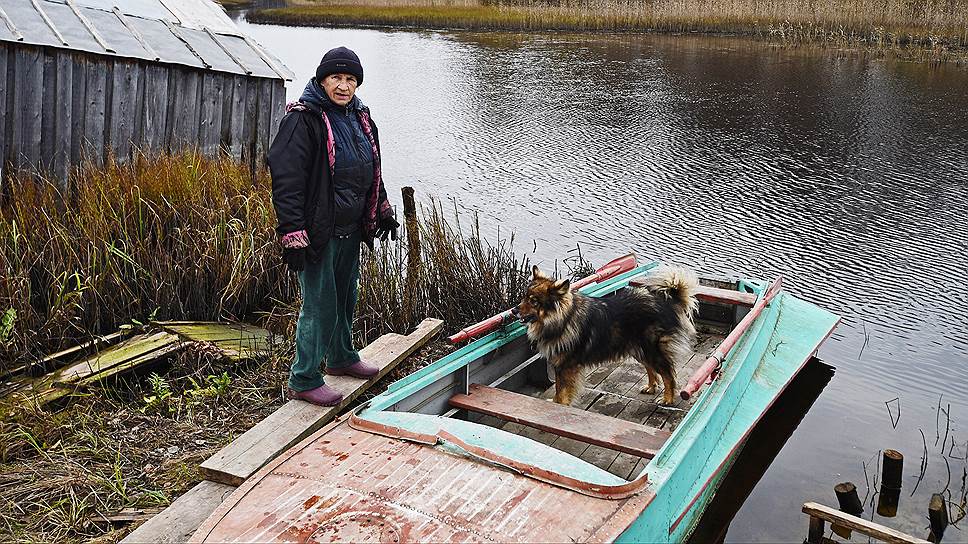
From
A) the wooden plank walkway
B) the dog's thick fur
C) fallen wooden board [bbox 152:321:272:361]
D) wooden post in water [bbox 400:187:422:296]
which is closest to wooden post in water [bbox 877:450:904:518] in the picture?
the wooden plank walkway

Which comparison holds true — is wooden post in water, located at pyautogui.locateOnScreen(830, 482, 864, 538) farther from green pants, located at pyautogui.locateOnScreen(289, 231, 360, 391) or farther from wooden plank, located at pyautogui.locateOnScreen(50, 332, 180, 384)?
wooden plank, located at pyautogui.locateOnScreen(50, 332, 180, 384)

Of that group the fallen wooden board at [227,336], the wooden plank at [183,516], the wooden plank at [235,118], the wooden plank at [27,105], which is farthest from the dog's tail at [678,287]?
the wooden plank at [27,105]

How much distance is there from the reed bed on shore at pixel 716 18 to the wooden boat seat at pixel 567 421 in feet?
80.9

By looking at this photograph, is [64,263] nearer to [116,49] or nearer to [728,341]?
[116,49]

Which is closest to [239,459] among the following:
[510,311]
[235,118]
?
[510,311]

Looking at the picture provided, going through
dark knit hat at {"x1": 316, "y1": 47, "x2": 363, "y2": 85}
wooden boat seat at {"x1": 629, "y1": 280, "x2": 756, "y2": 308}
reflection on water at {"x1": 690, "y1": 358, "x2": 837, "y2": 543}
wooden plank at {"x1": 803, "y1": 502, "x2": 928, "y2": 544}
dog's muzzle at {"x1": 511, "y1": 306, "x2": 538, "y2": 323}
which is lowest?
reflection on water at {"x1": 690, "y1": 358, "x2": 837, "y2": 543}

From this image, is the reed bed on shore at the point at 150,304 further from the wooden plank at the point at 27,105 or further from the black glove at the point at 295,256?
the black glove at the point at 295,256

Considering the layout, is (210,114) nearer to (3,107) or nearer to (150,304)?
(3,107)

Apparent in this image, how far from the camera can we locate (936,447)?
6.86 m

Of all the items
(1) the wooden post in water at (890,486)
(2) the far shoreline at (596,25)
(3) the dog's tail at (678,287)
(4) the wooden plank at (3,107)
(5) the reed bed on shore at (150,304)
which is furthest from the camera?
(2) the far shoreline at (596,25)

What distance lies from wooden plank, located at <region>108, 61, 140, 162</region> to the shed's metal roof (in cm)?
17

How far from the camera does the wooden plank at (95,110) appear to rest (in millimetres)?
7750

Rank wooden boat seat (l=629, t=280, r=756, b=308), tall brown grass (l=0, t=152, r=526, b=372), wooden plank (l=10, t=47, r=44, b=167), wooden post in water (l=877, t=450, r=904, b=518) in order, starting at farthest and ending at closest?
wooden plank (l=10, t=47, r=44, b=167), wooden boat seat (l=629, t=280, r=756, b=308), tall brown grass (l=0, t=152, r=526, b=372), wooden post in water (l=877, t=450, r=904, b=518)

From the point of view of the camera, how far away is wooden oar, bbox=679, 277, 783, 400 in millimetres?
4562
